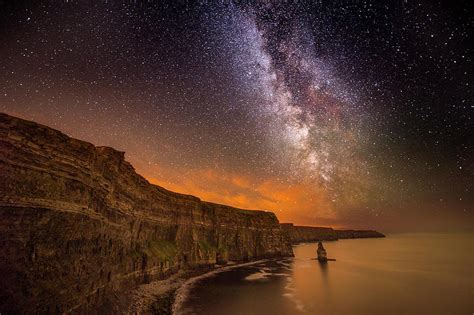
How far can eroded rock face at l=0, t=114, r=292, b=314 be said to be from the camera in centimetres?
1324

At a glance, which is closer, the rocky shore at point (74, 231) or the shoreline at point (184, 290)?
the rocky shore at point (74, 231)

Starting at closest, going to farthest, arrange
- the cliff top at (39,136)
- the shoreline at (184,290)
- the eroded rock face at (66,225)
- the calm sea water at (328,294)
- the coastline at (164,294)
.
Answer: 1. the eroded rock face at (66,225)
2. the cliff top at (39,136)
3. the coastline at (164,294)
4. the shoreline at (184,290)
5. the calm sea water at (328,294)

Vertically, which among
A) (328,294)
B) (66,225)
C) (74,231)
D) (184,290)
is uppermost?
(66,225)

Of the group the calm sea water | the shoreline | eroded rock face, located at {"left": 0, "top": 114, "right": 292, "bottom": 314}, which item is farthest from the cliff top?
the calm sea water

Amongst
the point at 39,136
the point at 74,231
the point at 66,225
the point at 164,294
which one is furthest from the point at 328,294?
the point at 39,136

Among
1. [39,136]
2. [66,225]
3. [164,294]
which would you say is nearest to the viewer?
[39,136]

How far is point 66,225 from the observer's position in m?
16.6

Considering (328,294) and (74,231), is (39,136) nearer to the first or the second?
(74,231)

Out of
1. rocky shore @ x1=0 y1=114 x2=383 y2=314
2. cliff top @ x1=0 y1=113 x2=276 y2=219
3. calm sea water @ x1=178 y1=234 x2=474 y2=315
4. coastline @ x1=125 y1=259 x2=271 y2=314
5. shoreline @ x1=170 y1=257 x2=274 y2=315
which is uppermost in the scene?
cliff top @ x1=0 y1=113 x2=276 y2=219

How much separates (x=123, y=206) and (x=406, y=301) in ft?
110

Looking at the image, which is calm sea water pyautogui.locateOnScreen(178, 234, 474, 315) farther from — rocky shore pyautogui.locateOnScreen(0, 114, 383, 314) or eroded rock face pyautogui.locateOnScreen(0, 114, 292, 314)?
eroded rock face pyautogui.locateOnScreen(0, 114, 292, 314)

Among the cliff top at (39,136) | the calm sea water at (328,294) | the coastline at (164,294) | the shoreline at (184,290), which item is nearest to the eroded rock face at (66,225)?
the cliff top at (39,136)

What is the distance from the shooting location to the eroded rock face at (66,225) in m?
13.2

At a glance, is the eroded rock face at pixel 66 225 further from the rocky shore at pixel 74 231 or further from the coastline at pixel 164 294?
the coastline at pixel 164 294
